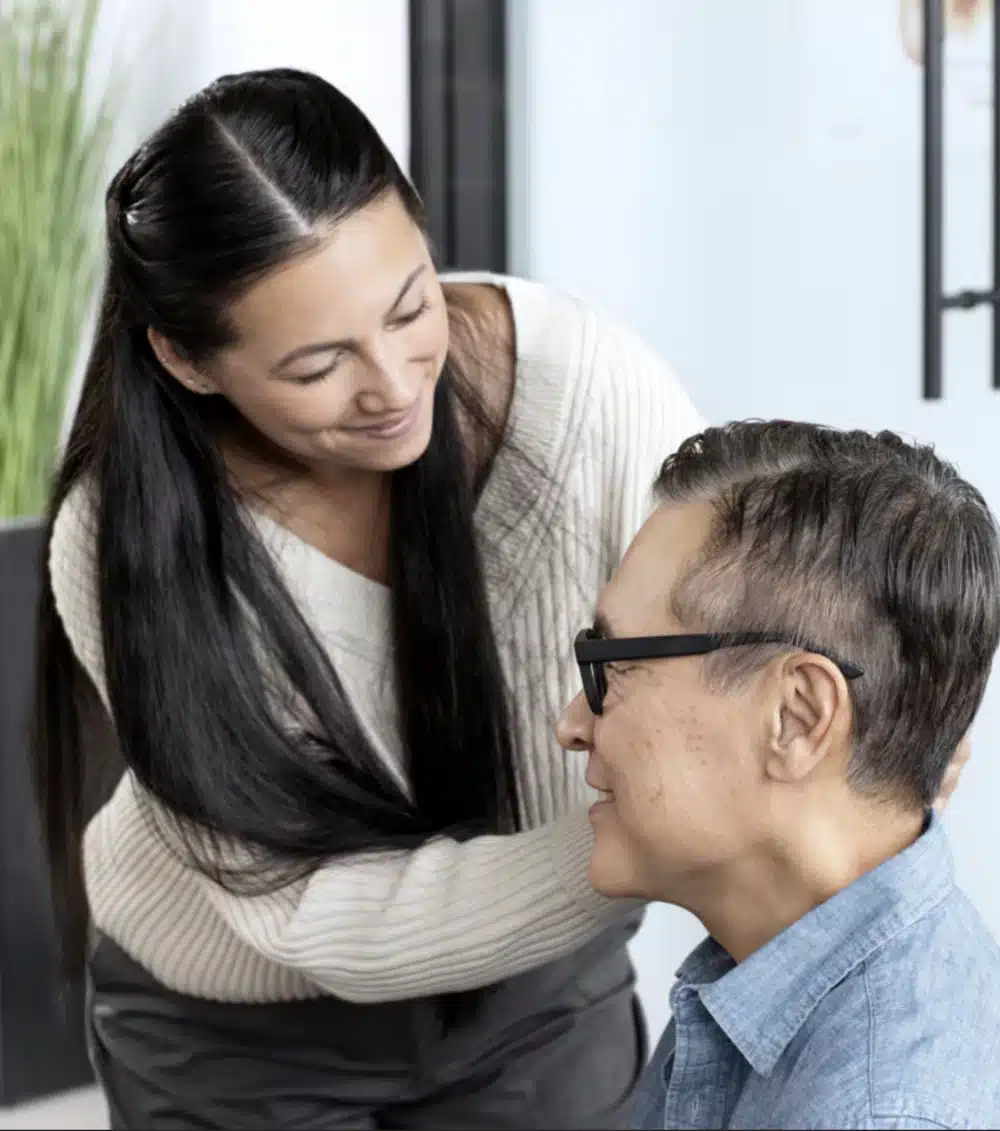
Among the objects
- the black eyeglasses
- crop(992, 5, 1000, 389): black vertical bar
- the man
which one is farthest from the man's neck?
crop(992, 5, 1000, 389): black vertical bar

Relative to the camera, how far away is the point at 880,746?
1197 mm

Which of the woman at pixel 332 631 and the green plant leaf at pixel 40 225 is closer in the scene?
the woman at pixel 332 631

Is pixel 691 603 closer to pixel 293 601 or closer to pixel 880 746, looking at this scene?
pixel 880 746

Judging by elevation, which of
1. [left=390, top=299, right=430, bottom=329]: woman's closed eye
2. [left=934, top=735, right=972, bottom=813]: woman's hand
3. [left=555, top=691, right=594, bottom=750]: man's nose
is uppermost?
[left=390, top=299, right=430, bottom=329]: woman's closed eye

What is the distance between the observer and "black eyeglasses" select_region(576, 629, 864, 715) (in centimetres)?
119

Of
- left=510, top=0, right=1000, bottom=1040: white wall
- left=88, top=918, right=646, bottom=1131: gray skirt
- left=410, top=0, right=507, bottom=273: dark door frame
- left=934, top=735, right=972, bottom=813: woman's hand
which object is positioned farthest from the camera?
left=410, top=0, right=507, bottom=273: dark door frame

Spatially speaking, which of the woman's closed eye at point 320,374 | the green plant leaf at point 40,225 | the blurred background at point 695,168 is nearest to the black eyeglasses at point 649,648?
the woman's closed eye at point 320,374

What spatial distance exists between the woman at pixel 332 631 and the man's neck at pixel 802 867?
20 centimetres

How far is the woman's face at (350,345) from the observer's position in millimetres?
1410

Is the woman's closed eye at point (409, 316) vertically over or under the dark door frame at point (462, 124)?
under

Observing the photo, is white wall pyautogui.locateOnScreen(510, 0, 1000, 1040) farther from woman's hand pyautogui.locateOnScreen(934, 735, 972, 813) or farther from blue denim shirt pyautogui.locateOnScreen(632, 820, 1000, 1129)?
blue denim shirt pyautogui.locateOnScreen(632, 820, 1000, 1129)

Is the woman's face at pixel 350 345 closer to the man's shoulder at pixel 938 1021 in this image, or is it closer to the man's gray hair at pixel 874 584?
the man's gray hair at pixel 874 584

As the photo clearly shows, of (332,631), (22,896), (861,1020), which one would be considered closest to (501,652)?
(332,631)

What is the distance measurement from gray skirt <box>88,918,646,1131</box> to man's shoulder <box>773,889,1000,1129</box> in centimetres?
57
